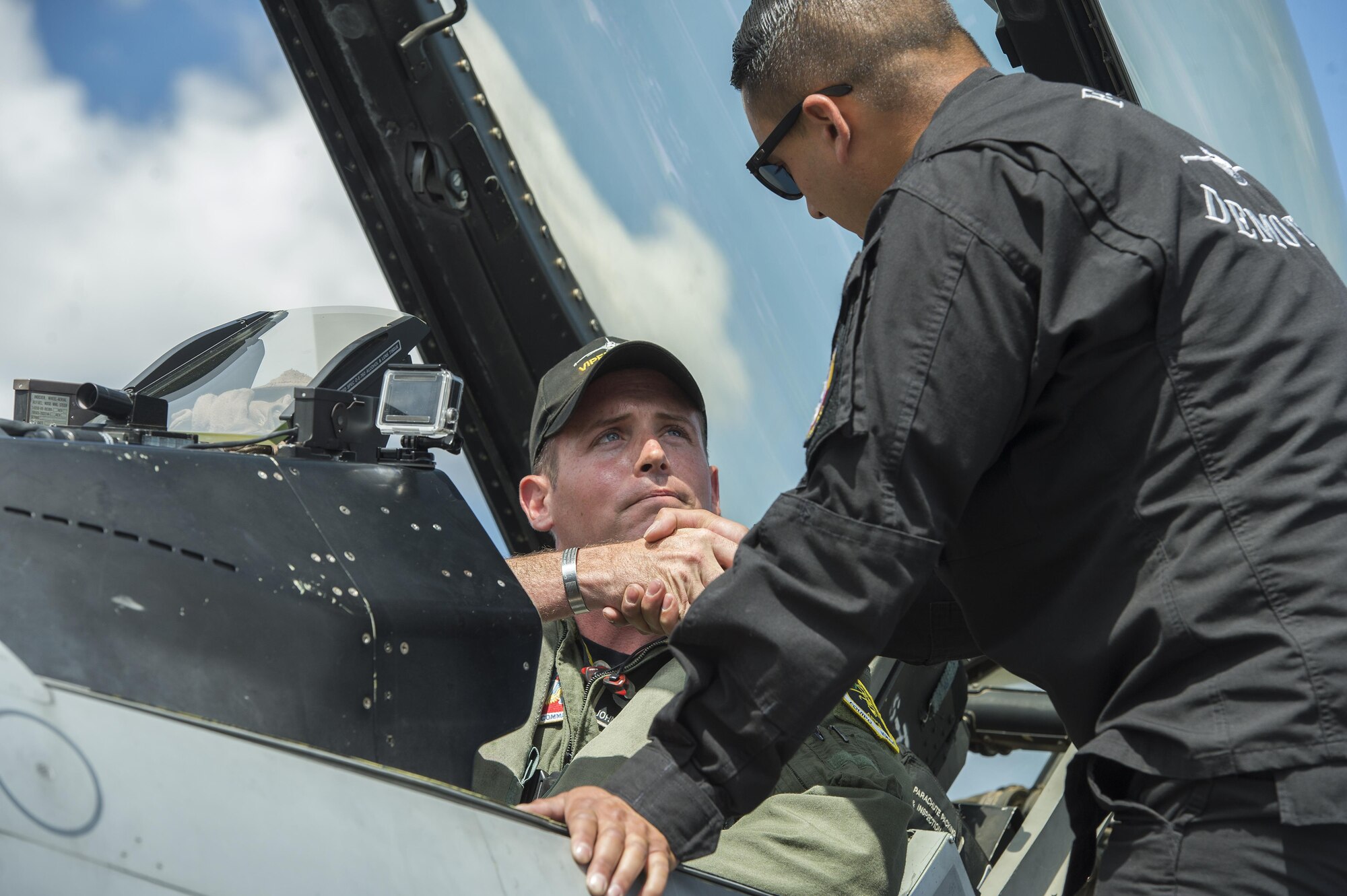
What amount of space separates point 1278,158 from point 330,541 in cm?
214

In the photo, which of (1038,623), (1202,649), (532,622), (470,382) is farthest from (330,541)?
(470,382)

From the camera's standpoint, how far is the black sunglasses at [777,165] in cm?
133


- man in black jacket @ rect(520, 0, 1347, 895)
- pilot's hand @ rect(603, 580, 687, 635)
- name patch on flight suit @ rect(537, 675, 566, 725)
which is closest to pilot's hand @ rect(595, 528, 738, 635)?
Result: pilot's hand @ rect(603, 580, 687, 635)

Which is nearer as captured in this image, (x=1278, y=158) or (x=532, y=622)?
(x=532, y=622)

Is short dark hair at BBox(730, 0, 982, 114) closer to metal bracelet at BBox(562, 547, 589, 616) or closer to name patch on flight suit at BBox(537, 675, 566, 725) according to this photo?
metal bracelet at BBox(562, 547, 589, 616)

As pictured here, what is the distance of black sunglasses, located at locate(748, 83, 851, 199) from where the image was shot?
1330 mm

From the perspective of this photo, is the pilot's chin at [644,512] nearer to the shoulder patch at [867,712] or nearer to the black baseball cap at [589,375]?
the black baseball cap at [589,375]

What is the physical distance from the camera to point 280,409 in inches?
61.4

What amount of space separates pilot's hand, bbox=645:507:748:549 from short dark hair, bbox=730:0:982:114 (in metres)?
0.63

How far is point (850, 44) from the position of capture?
1.32 metres

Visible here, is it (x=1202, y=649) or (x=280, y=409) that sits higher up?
(x=280, y=409)

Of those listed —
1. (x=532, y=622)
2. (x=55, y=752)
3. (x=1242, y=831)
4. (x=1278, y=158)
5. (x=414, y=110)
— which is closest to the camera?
(x=55, y=752)

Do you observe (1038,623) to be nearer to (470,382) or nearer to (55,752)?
(55,752)

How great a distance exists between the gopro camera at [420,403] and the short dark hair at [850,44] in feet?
1.69
